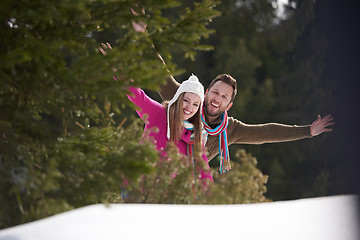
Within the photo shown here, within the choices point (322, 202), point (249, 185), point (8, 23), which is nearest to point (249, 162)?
point (249, 185)

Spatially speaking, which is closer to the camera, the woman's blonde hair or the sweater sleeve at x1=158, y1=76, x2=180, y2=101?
the woman's blonde hair

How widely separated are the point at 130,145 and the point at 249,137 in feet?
6.24

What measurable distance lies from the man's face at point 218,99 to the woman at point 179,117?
0.27 metres

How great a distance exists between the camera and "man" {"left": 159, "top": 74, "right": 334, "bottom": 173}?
3281 millimetres

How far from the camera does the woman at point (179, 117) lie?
9.56ft

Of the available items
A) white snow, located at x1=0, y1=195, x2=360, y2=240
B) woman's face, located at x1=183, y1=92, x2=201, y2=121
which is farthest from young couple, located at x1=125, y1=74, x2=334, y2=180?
white snow, located at x1=0, y1=195, x2=360, y2=240

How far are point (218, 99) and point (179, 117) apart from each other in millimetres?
503

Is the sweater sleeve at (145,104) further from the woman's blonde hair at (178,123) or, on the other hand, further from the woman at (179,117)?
the woman's blonde hair at (178,123)

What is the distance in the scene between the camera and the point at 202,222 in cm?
180

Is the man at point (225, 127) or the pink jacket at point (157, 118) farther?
the man at point (225, 127)

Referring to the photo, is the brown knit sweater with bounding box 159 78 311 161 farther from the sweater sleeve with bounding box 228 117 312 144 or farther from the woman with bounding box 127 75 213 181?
the woman with bounding box 127 75 213 181

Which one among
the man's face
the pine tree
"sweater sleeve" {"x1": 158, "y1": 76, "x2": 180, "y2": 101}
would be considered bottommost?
the pine tree

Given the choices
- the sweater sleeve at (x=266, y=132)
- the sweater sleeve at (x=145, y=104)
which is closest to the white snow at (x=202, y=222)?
the sweater sleeve at (x=145, y=104)

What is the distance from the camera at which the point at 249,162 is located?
2086 millimetres
